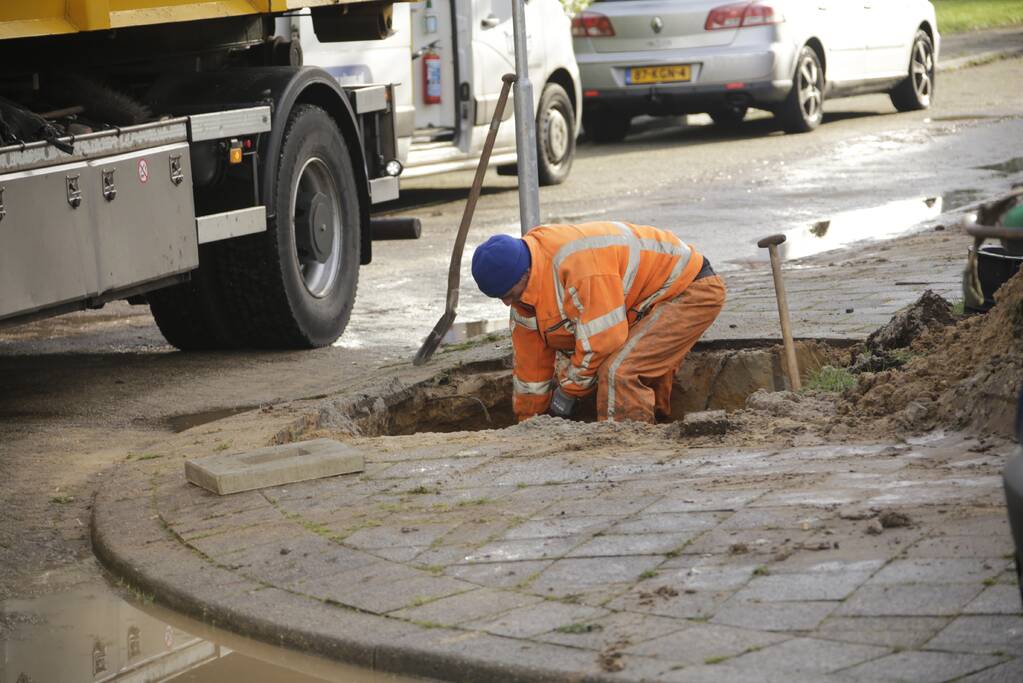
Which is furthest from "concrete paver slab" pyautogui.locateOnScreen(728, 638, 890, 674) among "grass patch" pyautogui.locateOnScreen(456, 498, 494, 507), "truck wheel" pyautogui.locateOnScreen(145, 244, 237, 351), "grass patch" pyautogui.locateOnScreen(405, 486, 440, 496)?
"truck wheel" pyautogui.locateOnScreen(145, 244, 237, 351)

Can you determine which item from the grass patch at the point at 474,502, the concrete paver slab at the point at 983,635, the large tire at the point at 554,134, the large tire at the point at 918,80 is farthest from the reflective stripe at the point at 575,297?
the large tire at the point at 918,80

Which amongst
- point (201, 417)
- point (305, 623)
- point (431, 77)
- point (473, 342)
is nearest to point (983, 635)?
point (305, 623)

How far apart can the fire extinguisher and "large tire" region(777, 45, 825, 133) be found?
491cm

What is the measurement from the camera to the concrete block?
559cm

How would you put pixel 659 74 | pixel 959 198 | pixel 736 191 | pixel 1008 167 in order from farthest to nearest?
pixel 659 74, pixel 1008 167, pixel 736 191, pixel 959 198

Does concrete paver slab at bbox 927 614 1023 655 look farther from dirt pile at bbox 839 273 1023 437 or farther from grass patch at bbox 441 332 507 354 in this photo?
grass patch at bbox 441 332 507 354

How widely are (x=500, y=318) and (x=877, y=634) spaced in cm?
553

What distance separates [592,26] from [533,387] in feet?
32.5

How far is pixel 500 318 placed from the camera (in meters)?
9.31

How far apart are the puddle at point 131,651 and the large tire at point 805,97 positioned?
12.9m

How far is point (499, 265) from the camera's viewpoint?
662 cm

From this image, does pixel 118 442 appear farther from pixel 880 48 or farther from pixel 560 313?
pixel 880 48

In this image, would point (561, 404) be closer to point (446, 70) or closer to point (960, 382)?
point (960, 382)

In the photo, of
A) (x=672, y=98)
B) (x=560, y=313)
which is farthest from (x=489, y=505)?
(x=672, y=98)
